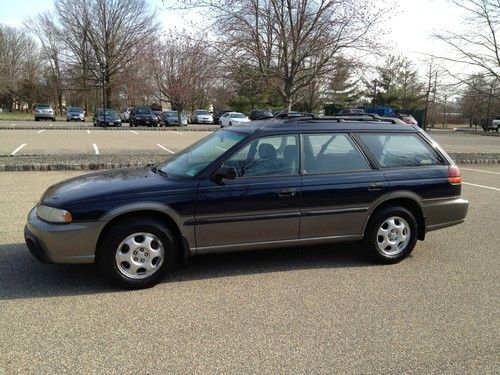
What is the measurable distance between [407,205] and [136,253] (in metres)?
3.07

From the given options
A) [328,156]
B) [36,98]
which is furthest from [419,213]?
[36,98]

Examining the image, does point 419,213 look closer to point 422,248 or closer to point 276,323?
point 422,248

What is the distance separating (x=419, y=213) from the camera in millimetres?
5203

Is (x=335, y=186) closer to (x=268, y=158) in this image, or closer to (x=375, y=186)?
(x=375, y=186)

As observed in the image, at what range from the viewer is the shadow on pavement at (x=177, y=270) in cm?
412

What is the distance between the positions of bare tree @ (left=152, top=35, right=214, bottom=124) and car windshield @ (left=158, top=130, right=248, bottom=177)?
7.22 metres

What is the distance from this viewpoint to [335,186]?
15.6 ft

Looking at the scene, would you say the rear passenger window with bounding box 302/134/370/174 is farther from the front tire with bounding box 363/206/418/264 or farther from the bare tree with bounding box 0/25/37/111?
the bare tree with bounding box 0/25/37/111

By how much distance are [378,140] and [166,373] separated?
11.5 ft

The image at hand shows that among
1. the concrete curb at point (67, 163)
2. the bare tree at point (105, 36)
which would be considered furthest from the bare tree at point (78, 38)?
the concrete curb at point (67, 163)

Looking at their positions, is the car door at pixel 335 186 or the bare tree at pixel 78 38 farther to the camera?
the bare tree at pixel 78 38

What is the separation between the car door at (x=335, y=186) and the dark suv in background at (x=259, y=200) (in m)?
0.01

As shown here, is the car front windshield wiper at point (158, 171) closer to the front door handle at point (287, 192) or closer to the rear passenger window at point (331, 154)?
the front door handle at point (287, 192)

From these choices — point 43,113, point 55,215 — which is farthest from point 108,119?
point 55,215
